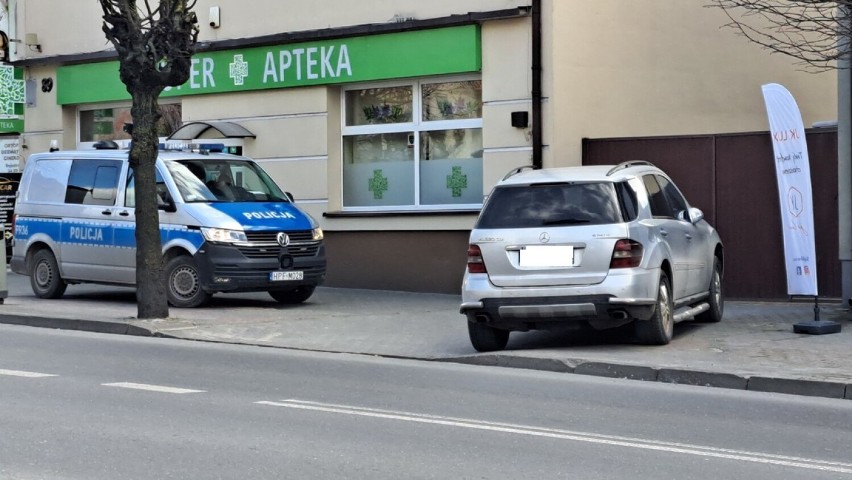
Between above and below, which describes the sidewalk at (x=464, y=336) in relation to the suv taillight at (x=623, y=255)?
below

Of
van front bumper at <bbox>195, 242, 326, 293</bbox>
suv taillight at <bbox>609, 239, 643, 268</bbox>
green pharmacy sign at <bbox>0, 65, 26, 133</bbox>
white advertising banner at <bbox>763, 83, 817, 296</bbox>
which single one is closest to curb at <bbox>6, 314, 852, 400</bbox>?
suv taillight at <bbox>609, 239, 643, 268</bbox>

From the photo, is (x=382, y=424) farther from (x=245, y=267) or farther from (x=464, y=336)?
(x=245, y=267)

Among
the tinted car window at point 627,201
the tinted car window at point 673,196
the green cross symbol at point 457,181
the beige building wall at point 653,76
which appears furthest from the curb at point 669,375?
the green cross symbol at point 457,181

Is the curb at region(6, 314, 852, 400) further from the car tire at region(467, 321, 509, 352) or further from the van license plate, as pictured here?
the van license plate

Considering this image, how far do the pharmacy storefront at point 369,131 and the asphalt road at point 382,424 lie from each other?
7391 millimetres

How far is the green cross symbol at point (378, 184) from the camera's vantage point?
19.8m

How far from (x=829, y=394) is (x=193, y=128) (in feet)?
44.1

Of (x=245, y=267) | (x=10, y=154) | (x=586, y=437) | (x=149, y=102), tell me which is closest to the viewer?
(x=586, y=437)

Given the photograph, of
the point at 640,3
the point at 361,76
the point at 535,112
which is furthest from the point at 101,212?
the point at 640,3

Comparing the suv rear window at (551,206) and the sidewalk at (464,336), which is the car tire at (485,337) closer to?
the sidewalk at (464,336)

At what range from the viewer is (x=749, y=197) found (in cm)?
1697

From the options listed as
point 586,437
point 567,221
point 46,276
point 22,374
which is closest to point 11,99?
point 46,276

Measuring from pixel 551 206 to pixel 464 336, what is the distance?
2.44 m

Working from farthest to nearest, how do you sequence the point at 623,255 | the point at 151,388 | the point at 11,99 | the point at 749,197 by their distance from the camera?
the point at 11,99, the point at 749,197, the point at 623,255, the point at 151,388
